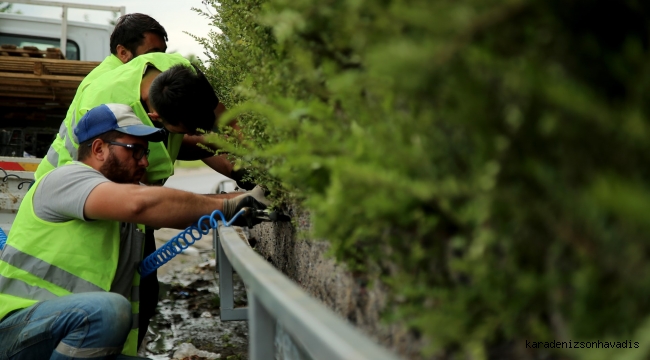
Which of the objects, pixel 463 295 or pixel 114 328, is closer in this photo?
pixel 463 295

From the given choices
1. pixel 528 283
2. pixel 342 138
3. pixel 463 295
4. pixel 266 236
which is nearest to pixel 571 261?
pixel 528 283

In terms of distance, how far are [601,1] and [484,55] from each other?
26cm

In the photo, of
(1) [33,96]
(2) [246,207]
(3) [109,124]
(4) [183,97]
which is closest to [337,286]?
(2) [246,207]

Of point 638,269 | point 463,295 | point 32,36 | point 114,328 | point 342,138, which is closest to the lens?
point 638,269

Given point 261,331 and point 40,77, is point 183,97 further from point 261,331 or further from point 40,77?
point 40,77

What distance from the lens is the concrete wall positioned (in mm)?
1859

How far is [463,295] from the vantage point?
4.35 ft

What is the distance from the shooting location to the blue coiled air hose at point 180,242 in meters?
3.60

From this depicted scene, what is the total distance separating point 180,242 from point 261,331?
204 cm

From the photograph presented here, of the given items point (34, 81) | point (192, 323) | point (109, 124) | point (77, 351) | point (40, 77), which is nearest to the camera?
point (77, 351)

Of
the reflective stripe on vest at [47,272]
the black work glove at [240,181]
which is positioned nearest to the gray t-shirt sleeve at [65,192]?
the reflective stripe on vest at [47,272]

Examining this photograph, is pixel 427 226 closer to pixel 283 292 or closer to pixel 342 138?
pixel 342 138

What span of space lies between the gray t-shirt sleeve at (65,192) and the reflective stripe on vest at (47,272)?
231 mm

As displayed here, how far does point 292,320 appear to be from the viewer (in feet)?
4.95
